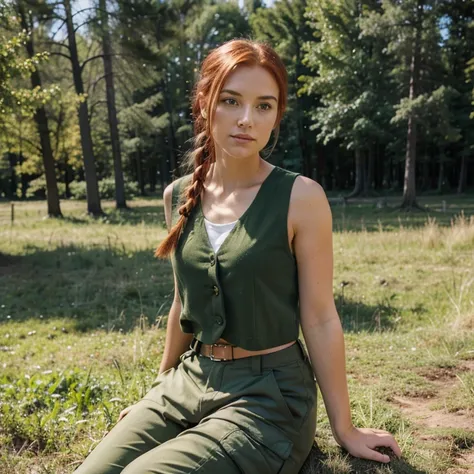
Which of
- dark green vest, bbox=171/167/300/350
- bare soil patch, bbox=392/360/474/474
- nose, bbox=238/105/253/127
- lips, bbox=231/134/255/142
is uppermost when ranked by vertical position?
nose, bbox=238/105/253/127

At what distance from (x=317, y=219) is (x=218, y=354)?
616mm

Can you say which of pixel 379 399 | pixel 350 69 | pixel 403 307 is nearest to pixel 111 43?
pixel 350 69

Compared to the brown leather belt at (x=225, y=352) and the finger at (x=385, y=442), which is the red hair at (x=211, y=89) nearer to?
the brown leather belt at (x=225, y=352)

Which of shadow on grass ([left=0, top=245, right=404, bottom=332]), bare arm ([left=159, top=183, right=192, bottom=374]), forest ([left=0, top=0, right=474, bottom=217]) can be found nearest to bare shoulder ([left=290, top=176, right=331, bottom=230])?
bare arm ([left=159, top=183, right=192, bottom=374])

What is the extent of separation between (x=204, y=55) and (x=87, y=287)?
1788 centimetres

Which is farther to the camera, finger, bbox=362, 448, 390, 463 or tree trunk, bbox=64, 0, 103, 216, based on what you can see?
tree trunk, bbox=64, 0, 103, 216

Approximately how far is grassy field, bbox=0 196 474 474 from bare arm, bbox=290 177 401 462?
0.36 metres

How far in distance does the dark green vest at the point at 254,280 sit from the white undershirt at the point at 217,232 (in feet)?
0.08

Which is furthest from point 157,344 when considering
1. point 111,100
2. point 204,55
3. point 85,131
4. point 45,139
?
point 204,55

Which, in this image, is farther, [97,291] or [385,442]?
[97,291]

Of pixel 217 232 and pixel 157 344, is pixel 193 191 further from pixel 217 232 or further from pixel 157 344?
pixel 157 344

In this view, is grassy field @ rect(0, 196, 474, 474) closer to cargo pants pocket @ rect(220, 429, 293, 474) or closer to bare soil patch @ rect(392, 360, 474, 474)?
bare soil patch @ rect(392, 360, 474, 474)

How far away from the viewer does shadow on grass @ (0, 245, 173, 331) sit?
6.16 metres

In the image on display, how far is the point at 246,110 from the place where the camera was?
6.47 feet
